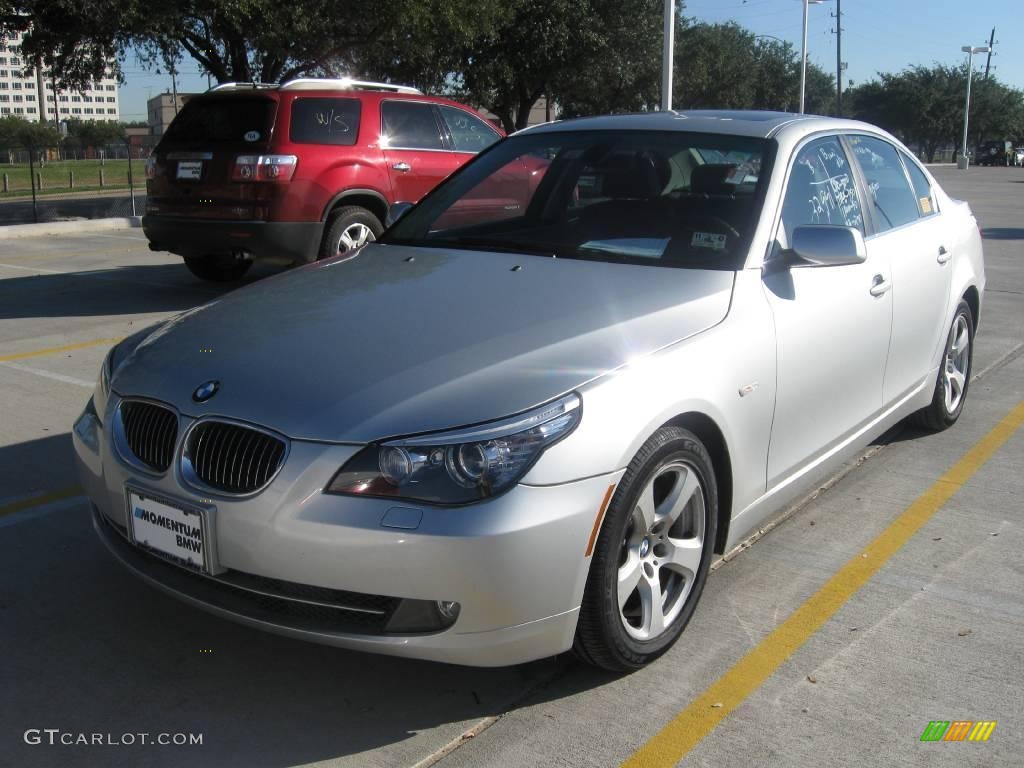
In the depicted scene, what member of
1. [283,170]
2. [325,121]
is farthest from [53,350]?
[325,121]

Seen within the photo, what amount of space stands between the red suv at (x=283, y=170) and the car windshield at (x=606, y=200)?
14.2 ft

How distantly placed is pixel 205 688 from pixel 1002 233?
16283 mm

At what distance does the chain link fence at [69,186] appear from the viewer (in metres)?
20.3

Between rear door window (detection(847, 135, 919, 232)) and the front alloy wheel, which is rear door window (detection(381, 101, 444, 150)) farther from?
the front alloy wheel

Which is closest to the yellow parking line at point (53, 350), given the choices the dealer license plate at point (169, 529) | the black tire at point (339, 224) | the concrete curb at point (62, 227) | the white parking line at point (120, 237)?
the black tire at point (339, 224)

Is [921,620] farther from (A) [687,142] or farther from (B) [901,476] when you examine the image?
(A) [687,142]

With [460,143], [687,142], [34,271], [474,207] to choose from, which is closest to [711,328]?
[687,142]

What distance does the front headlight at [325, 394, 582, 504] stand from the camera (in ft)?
8.76

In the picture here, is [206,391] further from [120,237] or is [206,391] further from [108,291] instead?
[120,237]

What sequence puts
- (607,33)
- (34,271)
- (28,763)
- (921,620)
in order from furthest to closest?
(607,33)
(34,271)
(921,620)
(28,763)

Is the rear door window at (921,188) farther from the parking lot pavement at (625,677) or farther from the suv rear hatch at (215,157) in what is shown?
the suv rear hatch at (215,157)

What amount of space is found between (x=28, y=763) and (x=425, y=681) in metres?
1.09

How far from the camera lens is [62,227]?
16.4m

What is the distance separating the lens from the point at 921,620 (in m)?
3.55
